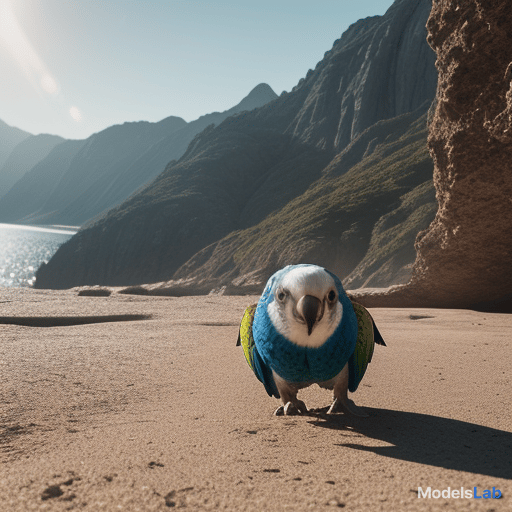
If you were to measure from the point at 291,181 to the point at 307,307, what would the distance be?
169ft

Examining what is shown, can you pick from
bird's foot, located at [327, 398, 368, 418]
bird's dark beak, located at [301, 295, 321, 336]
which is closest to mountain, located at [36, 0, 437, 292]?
bird's foot, located at [327, 398, 368, 418]

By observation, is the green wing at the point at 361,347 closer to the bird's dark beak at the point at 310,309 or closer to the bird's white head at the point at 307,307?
the bird's white head at the point at 307,307

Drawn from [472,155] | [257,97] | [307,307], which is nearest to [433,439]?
[307,307]

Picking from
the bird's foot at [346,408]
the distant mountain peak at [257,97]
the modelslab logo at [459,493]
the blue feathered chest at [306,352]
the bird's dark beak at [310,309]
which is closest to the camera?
the modelslab logo at [459,493]

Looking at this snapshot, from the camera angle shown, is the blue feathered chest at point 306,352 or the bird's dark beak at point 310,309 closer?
the bird's dark beak at point 310,309

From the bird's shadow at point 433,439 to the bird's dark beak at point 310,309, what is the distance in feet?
2.16

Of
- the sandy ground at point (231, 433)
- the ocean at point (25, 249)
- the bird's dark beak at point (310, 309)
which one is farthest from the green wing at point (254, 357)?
the ocean at point (25, 249)

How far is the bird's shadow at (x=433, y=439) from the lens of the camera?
1865mm

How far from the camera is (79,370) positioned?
363 centimetres

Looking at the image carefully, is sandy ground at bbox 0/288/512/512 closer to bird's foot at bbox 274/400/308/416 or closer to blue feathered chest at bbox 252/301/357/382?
bird's foot at bbox 274/400/308/416

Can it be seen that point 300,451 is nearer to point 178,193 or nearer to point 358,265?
point 358,265

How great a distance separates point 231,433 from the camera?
2.24 metres

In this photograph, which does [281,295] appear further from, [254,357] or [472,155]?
[472,155]

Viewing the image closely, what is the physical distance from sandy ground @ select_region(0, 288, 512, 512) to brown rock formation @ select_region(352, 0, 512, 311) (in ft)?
9.33
